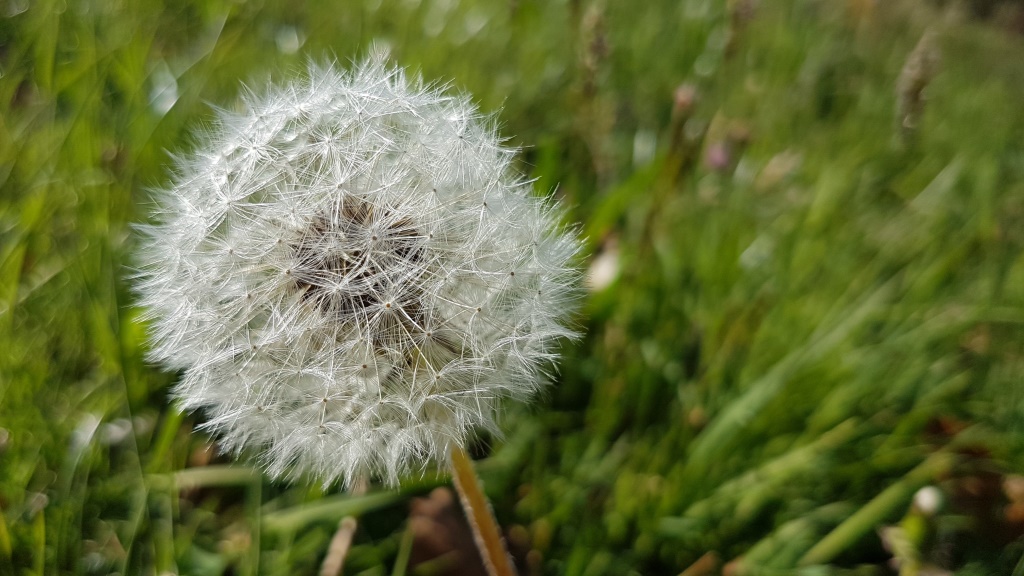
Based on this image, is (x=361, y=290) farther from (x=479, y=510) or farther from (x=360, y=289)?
(x=479, y=510)

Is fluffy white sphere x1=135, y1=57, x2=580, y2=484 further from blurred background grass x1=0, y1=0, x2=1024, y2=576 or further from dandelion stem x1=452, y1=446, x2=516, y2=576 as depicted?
blurred background grass x1=0, y1=0, x2=1024, y2=576

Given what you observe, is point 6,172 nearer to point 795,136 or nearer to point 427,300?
point 427,300

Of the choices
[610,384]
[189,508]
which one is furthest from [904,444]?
[189,508]

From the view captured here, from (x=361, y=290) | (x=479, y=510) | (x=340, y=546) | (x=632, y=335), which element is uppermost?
(x=632, y=335)

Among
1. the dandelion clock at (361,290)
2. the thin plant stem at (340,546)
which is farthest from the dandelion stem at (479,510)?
the thin plant stem at (340,546)

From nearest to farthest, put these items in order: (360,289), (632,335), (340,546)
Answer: (360,289), (340,546), (632,335)

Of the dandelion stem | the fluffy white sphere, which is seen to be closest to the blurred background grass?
the dandelion stem

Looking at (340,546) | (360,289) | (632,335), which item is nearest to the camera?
(360,289)

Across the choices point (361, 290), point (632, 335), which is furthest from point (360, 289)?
point (632, 335)
